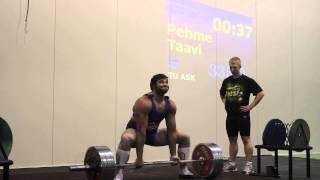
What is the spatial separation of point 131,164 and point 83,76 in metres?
2.10

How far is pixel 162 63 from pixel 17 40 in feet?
6.61

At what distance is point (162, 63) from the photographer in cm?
625

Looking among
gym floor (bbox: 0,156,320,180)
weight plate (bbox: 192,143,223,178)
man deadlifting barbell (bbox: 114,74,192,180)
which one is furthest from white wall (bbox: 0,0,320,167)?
weight plate (bbox: 192,143,223,178)

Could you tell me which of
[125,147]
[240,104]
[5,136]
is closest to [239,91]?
[240,104]

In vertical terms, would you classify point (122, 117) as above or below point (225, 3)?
below

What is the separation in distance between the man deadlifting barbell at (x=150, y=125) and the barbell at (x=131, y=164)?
19 centimetres

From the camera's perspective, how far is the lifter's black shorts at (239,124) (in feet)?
15.7

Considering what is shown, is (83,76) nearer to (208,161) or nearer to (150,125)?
(150,125)

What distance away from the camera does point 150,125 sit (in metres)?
3.95

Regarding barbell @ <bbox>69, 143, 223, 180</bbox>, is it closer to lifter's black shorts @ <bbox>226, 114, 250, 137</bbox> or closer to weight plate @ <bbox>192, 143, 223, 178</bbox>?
weight plate @ <bbox>192, 143, 223, 178</bbox>

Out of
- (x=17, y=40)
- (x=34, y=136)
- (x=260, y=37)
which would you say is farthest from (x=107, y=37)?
(x=260, y=37)

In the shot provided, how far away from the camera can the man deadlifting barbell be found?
12.5 ft

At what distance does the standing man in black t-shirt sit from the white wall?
1531mm

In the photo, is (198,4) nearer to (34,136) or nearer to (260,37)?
(260,37)
